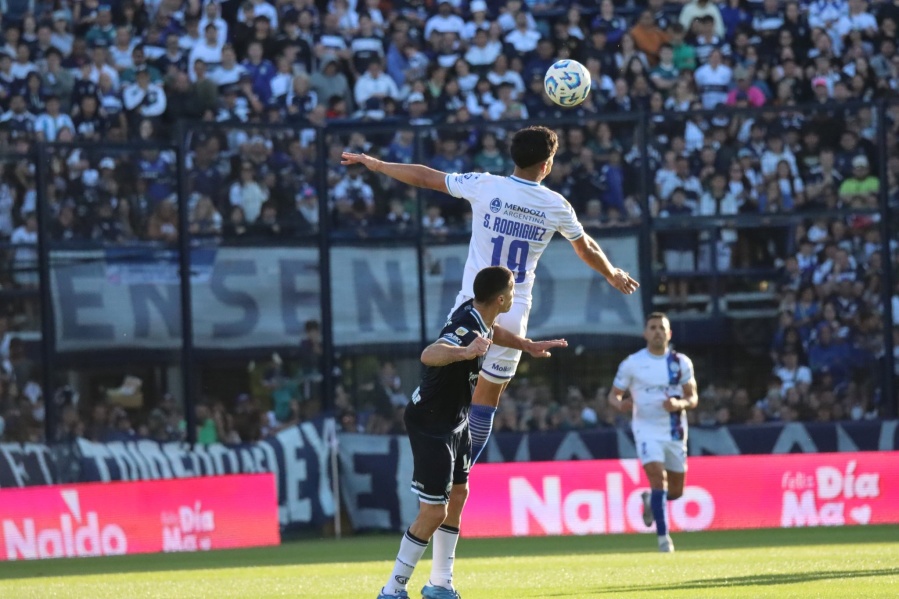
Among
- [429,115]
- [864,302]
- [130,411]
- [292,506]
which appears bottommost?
[292,506]

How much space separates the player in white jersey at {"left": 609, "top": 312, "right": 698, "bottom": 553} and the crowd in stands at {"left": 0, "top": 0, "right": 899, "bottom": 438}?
2888 mm

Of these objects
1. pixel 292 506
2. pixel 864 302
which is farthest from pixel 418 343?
pixel 864 302

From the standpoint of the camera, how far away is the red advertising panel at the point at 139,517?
15.2 meters

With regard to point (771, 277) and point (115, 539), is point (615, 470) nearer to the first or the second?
point (771, 277)

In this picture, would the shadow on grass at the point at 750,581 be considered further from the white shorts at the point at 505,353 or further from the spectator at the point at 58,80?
the spectator at the point at 58,80

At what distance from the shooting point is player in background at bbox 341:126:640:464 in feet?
29.7

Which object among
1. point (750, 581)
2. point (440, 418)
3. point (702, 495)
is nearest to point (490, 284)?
point (440, 418)

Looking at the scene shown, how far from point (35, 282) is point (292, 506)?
387 centimetres

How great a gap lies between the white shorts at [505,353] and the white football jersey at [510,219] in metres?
0.10

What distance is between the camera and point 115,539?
15.7m

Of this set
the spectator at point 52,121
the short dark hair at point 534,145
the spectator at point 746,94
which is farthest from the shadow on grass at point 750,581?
the spectator at point 52,121

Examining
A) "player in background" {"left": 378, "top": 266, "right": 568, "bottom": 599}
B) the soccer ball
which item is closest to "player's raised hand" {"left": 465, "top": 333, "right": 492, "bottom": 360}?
"player in background" {"left": 378, "top": 266, "right": 568, "bottom": 599}

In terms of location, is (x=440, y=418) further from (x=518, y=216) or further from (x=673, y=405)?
(x=673, y=405)

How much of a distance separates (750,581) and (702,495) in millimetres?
6904
